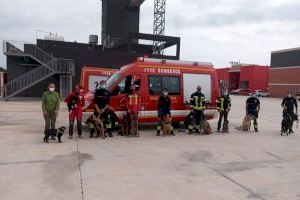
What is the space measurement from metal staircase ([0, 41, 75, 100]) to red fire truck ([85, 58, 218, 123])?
1685cm

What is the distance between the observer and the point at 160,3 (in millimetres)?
62781

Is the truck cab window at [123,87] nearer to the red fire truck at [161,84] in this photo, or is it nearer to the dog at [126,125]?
the red fire truck at [161,84]

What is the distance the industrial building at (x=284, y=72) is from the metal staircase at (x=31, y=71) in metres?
43.3

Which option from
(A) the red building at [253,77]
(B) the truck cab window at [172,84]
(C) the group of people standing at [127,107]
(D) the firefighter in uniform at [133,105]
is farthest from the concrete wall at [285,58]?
(D) the firefighter in uniform at [133,105]

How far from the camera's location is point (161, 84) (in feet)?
42.9

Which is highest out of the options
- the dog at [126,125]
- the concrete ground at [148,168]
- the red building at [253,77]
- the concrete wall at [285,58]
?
the concrete wall at [285,58]

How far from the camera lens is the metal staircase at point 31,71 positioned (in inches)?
1096

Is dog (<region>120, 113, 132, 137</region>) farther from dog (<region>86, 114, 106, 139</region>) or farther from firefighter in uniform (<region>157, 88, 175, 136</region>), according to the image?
firefighter in uniform (<region>157, 88, 175, 136</region>)

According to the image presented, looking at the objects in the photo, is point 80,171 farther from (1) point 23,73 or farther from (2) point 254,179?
(1) point 23,73

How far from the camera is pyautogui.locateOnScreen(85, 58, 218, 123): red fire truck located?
12.4m

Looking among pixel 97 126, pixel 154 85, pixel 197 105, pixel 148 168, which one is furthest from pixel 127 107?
pixel 148 168

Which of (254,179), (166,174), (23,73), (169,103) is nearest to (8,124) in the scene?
(169,103)

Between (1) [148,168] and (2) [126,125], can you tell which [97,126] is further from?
(1) [148,168]

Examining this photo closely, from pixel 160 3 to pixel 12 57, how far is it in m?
38.9
